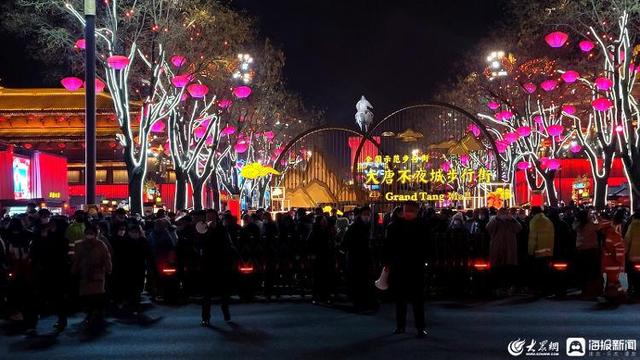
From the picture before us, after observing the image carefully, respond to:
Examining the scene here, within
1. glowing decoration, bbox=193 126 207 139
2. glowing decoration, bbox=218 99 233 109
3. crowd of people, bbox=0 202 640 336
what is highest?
glowing decoration, bbox=218 99 233 109

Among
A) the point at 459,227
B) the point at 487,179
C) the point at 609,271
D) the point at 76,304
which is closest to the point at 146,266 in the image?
the point at 76,304

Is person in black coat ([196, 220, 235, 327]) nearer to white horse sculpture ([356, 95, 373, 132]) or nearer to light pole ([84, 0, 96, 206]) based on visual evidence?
light pole ([84, 0, 96, 206])

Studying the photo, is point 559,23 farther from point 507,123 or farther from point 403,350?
point 403,350

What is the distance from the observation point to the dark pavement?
8664 mm

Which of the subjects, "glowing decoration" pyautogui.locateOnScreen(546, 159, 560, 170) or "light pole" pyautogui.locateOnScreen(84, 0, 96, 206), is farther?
"glowing decoration" pyautogui.locateOnScreen(546, 159, 560, 170)

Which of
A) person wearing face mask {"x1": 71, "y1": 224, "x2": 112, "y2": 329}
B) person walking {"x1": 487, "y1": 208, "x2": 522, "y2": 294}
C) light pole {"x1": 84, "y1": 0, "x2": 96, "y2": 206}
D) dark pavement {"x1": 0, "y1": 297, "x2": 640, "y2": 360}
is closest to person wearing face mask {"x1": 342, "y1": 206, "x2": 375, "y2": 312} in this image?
dark pavement {"x1": 0, "y1": 297, "x2": 640, "y2": 360}

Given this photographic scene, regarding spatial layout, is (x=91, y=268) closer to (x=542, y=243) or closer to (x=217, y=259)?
(x=217, y=259)

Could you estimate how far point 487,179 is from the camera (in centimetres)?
2244

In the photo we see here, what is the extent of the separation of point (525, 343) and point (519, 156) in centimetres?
2499

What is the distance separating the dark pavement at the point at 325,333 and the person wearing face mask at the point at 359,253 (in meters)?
0.40

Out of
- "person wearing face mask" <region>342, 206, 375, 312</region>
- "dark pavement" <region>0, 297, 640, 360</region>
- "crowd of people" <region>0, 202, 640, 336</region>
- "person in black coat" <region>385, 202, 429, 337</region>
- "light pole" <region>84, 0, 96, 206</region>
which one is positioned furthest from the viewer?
"light pole" <region>84, 0, 96, 206</region>
